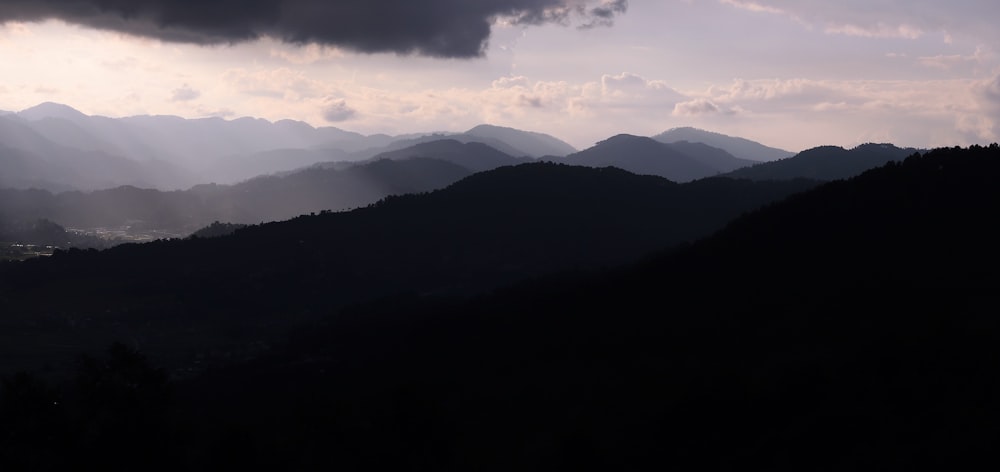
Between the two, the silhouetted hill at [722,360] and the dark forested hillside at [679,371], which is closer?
the dark forested hillside at [679,371]

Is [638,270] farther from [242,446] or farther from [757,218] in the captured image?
[242,446]

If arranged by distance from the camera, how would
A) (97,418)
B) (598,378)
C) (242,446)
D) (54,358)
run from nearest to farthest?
(97,418) → (242,446) → (598,378) → (54,358)

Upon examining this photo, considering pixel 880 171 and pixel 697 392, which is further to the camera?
pixel 880 171

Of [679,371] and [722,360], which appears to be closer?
[722,360]

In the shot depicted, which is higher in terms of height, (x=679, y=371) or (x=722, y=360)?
(x=722, y=360)

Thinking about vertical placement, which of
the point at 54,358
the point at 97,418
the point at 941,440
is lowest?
the point at 54,358

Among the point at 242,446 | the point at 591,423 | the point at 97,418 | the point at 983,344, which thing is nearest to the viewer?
the point at 97,418

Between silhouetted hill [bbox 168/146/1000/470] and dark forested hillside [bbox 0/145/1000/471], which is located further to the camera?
silhouetted hill [bbox 168/146/1000/470]

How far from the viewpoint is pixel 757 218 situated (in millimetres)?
162375

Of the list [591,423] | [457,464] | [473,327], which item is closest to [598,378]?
[591,423]

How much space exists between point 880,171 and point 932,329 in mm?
80032

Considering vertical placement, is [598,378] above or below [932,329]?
below

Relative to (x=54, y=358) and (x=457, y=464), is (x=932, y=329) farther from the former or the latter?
(x=54, y=358)

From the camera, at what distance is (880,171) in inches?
6270
